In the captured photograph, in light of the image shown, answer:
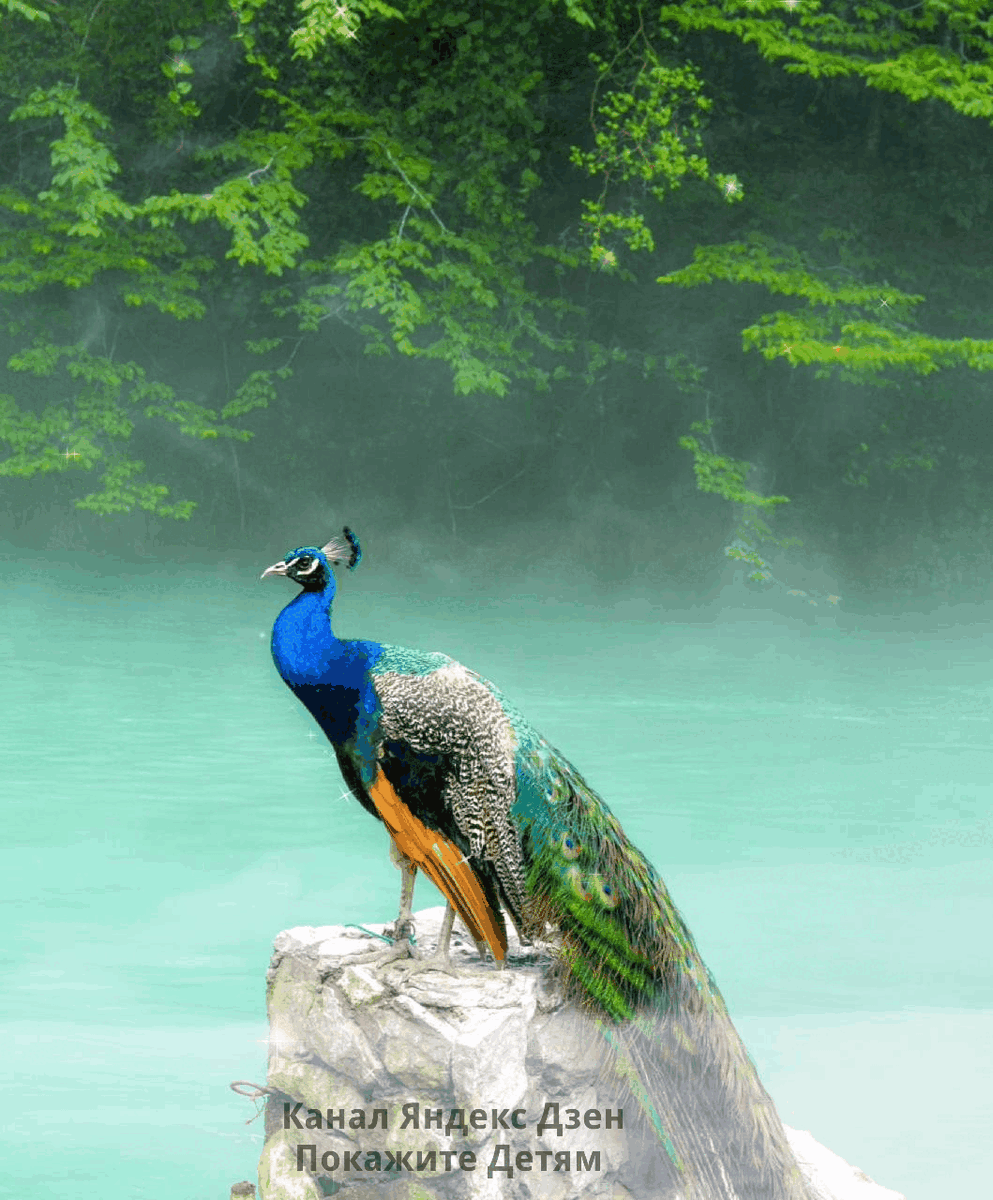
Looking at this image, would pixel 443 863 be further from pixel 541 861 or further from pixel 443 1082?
pixel 443 1082

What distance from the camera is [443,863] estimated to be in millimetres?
2906

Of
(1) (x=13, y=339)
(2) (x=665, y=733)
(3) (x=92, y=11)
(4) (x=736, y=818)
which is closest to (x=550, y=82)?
(3) (x=92, y=11)

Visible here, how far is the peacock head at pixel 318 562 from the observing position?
2.86m

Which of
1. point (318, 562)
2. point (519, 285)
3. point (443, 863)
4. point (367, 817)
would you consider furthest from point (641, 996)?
point (519, 285)

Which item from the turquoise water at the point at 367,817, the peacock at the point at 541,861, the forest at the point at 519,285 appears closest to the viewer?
the peacock at the point at 541,861

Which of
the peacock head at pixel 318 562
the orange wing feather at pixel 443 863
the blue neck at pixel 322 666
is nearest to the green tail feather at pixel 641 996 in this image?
the orange wing feather at pixel 443 863

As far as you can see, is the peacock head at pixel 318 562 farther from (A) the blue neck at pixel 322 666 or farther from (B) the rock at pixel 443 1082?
(B) the rock at pixel 443 1082

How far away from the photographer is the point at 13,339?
504 inches

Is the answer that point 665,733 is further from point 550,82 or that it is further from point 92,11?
point 92,11

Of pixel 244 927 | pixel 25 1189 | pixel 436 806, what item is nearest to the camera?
pixel 436 806

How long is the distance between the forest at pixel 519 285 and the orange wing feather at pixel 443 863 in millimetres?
8171

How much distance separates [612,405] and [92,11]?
505cm

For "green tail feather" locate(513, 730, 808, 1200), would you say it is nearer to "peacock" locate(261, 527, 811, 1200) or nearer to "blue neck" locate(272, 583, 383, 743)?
"peacock" locate(261, 527, 811, 1200)

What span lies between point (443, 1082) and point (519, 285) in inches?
380
